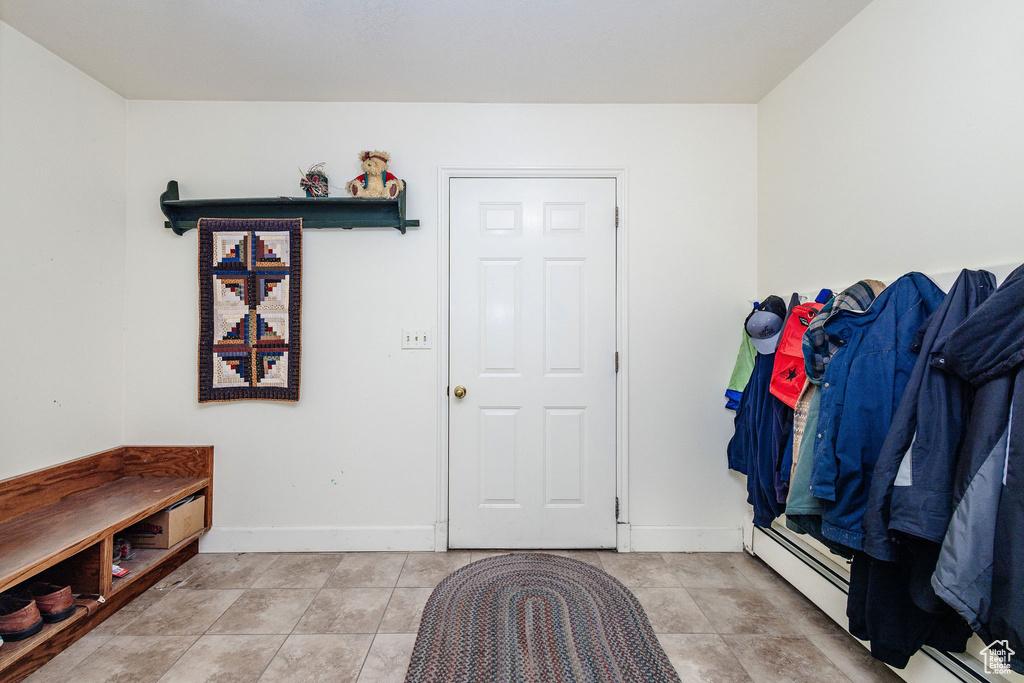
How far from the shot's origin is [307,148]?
8.06 ft

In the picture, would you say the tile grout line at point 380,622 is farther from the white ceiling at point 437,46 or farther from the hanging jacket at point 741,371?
the white ceiling at point 437,46

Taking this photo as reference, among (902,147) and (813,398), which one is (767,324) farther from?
(902,147)

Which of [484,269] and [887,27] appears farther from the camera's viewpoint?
[484,269]

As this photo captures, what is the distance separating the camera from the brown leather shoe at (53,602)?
1.65 meters

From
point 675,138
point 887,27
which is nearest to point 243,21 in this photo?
point 675,138

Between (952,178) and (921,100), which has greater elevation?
(921,100)

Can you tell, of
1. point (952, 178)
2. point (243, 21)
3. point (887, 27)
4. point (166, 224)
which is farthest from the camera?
point (166, 224)

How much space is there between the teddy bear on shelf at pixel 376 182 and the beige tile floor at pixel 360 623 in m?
1.96

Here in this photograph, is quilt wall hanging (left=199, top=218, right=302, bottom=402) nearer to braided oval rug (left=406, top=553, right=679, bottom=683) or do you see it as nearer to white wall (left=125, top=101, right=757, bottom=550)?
white wall (left=125, top=101, right=757, bottom=550)

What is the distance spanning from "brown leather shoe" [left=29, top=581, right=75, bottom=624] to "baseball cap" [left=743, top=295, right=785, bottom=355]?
121 inches

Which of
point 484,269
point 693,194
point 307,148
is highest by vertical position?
point 307,148

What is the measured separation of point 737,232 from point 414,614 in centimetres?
253

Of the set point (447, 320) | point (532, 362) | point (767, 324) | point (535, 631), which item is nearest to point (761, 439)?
point (767, 324)

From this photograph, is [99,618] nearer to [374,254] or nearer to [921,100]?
[374,254]
